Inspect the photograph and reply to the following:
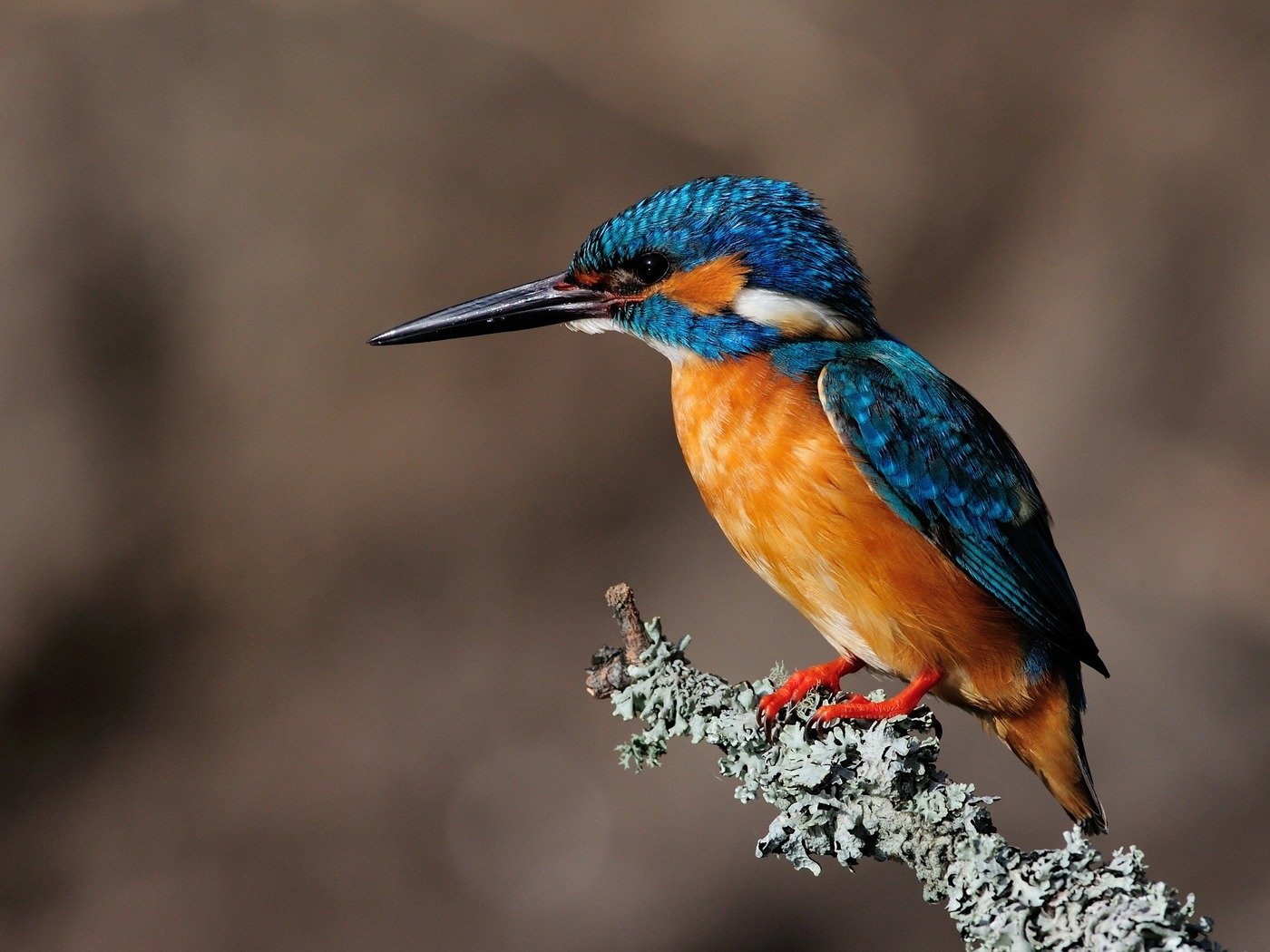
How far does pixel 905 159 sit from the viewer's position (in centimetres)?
442

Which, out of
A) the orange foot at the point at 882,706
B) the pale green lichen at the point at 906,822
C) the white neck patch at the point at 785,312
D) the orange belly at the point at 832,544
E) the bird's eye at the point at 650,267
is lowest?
the pale green lichen at the point at 906,822

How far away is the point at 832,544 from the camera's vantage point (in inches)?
88.4

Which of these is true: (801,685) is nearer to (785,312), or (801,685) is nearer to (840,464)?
(840,464)

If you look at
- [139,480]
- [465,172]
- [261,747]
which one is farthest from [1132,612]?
[139,480]

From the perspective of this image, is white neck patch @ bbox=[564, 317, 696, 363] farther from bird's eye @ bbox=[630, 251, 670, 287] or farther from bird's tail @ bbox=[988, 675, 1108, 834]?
bird's tail @ bbox=[988, 675, 1108, 834]

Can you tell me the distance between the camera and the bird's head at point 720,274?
2.47m

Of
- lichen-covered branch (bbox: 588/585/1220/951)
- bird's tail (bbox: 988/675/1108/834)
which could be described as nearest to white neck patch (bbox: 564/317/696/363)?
lichen-covered branch (bbox: 588/585/1220/951)

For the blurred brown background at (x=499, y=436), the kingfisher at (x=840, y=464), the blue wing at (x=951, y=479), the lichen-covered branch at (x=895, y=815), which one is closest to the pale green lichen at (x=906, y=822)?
A: the lichen-covered branch at (x=895, y=815)

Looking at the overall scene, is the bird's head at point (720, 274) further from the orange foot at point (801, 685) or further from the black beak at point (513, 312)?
the orange foot at point (801, 685)

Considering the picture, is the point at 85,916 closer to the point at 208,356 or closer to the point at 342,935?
the point at 342,935

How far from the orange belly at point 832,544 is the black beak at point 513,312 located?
32cm

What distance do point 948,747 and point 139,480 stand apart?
107 inches

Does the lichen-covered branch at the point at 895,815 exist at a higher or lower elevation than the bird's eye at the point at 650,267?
lower

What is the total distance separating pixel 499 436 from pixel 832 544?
86.3 inches
